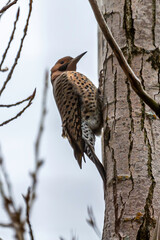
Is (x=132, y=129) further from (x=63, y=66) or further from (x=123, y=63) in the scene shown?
(x=63, y=66)

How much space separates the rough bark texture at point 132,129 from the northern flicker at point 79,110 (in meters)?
0.70

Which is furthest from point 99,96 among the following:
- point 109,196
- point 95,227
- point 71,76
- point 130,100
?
point 95,227

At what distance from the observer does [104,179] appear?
282cm

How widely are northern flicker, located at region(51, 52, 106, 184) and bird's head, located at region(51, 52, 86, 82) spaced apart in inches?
10.9

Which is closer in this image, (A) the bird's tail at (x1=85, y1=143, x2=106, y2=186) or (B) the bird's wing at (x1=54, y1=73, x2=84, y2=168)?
(A) the bird's tail at (x1=85, y1=143, x2=106, y2=186)

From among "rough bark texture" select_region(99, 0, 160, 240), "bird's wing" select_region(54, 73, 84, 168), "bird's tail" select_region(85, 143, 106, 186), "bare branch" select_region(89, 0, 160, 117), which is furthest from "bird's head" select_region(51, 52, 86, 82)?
"bare branch" select_region(89, 0, 160, 117)

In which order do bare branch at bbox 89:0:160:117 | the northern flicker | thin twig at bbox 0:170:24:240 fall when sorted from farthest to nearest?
the northern flicker, bare branch at bbox 89:0:160:117, thin twig at bbox 0:170:24:240

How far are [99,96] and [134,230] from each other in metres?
1.64

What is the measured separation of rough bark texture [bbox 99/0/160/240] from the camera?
2.42 meters

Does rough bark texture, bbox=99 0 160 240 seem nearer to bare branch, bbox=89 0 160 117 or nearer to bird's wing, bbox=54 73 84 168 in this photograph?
bare branch, bbox=89 0 160 117

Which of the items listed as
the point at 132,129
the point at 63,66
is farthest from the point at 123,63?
the point at 63,66

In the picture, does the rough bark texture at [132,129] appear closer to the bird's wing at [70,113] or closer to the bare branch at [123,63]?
the bare branch at [123,63]

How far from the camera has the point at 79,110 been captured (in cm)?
414

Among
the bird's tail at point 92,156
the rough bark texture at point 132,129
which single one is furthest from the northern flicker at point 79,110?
the rough bark texture at point 132,129
